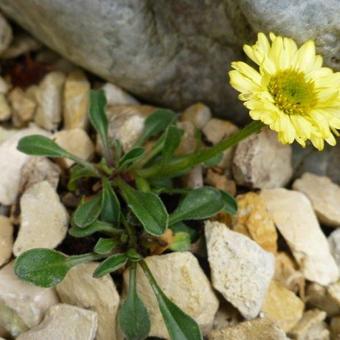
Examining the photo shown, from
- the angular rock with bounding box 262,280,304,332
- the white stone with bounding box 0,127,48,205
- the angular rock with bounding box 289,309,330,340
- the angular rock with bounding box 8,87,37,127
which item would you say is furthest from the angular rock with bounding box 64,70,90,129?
the angular rock with bounding box 289,309,330,340

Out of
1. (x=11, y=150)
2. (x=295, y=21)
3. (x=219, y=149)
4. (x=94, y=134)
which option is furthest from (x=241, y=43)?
(x=11, y=150)

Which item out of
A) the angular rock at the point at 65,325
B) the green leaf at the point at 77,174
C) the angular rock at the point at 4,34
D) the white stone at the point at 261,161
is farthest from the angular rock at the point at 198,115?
the angular rock at the point at 65,325

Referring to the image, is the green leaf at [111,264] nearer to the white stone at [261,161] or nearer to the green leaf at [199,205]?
the green leaf at [199,205]

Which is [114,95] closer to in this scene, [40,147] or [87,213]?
[40,147]

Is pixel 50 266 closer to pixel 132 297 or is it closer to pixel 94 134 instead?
pixel 132 297

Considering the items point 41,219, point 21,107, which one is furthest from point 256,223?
point 21,107
